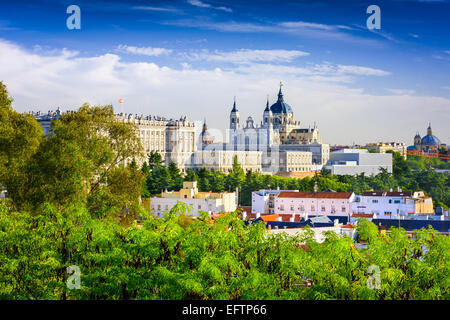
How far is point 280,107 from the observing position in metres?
145

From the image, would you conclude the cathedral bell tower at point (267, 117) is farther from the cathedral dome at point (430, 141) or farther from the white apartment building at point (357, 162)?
the cathedral dome at point (430, 141)

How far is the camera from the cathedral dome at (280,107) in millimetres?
144500

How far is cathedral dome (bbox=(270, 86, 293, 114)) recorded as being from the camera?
474 ft

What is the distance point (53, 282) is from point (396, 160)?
389 feet

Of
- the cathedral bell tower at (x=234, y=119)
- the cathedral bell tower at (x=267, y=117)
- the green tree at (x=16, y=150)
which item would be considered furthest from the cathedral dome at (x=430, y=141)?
the green tree at (x=16, y=150)

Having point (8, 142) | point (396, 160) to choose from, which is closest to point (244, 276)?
point (8, 142)

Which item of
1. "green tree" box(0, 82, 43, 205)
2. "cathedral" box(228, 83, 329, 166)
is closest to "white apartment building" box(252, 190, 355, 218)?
"green tree" box(0, 82, 43, 205)

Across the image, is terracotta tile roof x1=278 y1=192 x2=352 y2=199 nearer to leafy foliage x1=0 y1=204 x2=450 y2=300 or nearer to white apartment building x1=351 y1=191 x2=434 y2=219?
white apartment building x1=351 y1=191 x2=434 y2=219

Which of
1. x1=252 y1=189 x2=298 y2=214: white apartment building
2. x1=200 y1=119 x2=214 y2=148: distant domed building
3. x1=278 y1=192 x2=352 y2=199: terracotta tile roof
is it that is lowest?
x1=252 y1=189 x2=298 y2=214: white apartment building

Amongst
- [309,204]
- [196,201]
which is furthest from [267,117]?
[196,201]

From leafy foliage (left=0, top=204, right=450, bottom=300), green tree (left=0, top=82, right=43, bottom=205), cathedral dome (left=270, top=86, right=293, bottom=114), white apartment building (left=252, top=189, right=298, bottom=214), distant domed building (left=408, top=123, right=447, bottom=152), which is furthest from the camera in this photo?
distant domed building (left=408, top=123, right=447, bottom=152)

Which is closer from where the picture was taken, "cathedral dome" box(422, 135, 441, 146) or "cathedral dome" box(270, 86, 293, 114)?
"cathedral dome" box(270, 86, 293, 114)

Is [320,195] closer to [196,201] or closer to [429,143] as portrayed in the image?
[196,201]
